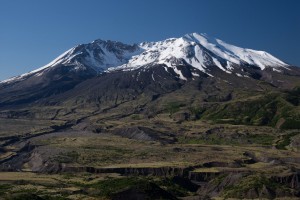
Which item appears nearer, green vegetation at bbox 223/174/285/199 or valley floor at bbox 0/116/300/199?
green vegetation at bbox 223/174/285/199

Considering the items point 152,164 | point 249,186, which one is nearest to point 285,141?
point 152,164

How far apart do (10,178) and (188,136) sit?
94.9 m

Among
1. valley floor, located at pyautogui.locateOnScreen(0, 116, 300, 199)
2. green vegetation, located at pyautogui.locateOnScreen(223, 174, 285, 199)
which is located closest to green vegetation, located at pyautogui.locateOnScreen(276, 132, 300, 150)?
valley floor, located at pyautogui.locateOnScreen(0, 116, 300, 199)

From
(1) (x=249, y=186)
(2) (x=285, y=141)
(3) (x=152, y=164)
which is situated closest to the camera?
(1) (x=249, y=186)

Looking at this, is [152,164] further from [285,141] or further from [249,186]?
[285,141]

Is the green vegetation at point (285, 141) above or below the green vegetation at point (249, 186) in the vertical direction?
above

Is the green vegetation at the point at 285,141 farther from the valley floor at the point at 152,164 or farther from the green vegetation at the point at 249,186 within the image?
the green vegetation at the point at 249,186

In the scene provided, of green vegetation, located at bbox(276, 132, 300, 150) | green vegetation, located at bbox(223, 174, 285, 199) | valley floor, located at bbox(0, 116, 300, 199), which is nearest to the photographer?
green vegetation, located at bbox(223, 174, 285, 199)

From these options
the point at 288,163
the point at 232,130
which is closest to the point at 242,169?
the point at 288,163

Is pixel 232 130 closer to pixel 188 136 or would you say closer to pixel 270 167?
pixel 188 136

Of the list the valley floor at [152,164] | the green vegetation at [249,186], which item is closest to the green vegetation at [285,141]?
the valley floor at [152,164]

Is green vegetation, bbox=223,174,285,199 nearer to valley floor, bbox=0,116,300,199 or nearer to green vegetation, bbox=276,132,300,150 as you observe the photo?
valley floor, bbox=0,116,300,199

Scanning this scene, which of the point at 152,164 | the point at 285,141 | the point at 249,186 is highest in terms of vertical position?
the point at 285,141

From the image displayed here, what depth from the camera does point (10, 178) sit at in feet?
347
